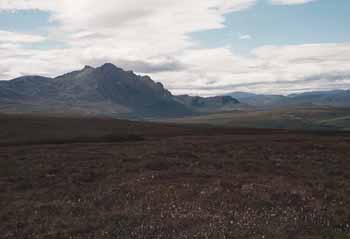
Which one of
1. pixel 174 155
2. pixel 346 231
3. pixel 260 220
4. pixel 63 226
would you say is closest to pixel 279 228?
pixel 260 220

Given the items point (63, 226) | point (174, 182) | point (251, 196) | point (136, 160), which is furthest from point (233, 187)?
point (136, 160)

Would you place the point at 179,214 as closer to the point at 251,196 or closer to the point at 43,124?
the point at 251,196

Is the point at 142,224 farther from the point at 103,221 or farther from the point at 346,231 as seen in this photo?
the point at 346,231

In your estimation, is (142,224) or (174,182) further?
(174,182)

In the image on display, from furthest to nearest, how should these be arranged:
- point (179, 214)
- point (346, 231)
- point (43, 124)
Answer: point (43, 124)
point (179, 214)
point (346, 231)

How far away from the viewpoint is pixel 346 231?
18.2m

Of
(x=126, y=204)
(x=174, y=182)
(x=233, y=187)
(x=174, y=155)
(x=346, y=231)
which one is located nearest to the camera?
(x=346, y=231)

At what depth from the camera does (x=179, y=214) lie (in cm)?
2130

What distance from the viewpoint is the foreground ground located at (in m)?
18.9

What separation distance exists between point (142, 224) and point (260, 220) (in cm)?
617

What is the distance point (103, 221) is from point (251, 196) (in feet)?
32.7

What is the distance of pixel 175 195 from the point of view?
83.8 feet

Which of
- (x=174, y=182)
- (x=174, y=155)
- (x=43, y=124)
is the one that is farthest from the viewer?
(x=43, y=124)

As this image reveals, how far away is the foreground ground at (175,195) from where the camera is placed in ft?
62.1
